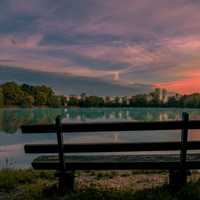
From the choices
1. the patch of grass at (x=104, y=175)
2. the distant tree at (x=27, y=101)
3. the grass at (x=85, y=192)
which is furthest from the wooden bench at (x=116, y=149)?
the distant tree at (x=27, y=101)

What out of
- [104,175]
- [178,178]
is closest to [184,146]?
[178,178]

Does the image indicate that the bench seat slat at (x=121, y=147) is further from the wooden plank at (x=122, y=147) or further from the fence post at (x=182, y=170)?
the fence post at (x=182, y=170)

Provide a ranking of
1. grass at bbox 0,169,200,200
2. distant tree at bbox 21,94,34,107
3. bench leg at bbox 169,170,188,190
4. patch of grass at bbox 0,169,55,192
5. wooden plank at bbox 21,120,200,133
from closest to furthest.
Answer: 1. grass at bbox 0,169,200,200
2. wooden plank at bbox 21,120,200,133
3. bench leg at bbox 169,170,188,190
4. patch of grass at bbox 0,169,55,192
5. distant tree at bbox 21,94,34,107

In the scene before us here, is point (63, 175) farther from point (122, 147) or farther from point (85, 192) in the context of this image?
point (122, 147)

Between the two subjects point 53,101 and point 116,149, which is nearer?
point 116,149

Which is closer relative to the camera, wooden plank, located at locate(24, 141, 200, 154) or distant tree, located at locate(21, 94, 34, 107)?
wooden plank, located at locate(24, 141, 200, 154)

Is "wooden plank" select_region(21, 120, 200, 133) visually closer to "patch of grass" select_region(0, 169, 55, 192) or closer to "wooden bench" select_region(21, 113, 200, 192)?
"wooden bench" select_region(21, 113, 200, 192)

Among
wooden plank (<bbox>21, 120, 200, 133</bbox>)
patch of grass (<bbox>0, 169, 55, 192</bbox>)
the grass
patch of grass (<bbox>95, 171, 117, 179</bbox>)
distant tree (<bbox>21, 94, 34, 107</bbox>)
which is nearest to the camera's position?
the grass

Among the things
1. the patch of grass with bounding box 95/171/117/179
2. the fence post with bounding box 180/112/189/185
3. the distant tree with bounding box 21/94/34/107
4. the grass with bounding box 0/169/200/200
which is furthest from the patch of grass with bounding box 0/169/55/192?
the distant tree with bounding box 21/94/34/107

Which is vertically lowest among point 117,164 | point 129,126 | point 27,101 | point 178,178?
point 178,178

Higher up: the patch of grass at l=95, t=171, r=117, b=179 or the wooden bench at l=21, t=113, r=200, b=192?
the wooden bench at l=21, t=113, r=200, b=192

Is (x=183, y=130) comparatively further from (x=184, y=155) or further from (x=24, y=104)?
(x=24, y=104)

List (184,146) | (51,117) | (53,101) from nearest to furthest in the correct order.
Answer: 1. (184,146)
2. (51,117)
3. (53,101)

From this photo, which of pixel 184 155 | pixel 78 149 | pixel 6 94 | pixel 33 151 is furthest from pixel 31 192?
pixel 6 94
